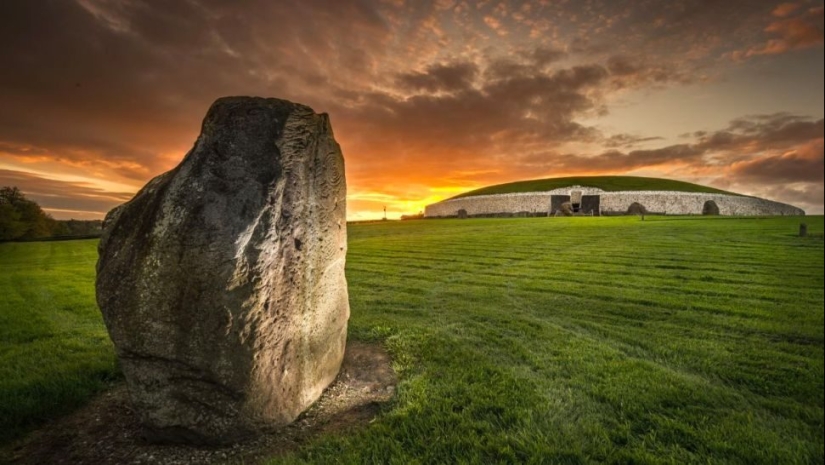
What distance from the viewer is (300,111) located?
560 centimetres

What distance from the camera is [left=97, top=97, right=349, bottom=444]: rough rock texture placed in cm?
433

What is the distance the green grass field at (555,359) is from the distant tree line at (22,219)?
468mm

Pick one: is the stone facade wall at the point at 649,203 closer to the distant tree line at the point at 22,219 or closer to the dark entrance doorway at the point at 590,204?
the dark entrance doorway at the point at 590,204

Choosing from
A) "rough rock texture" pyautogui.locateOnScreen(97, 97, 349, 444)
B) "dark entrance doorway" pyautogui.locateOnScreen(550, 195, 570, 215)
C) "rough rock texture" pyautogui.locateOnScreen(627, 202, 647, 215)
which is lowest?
"rough rock texture" pyautogui.locateOnScreen(97, 97, 349, 444)

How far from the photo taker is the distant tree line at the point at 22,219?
7086 millimetres

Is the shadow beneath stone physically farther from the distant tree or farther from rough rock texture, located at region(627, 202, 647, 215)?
rough rock texture, located at region(627, 202, 647, 215)

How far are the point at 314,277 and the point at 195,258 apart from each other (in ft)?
5.23

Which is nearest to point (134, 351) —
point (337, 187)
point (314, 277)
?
point (314, 277)

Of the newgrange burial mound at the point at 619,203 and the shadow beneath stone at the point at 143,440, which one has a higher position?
the newgrange burial mound at the point at 619,203

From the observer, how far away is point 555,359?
7.02 meters

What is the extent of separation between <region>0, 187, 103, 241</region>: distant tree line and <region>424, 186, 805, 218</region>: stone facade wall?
225ft

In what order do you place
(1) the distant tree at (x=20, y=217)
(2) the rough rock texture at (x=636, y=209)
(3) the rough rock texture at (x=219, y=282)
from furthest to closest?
(2) the rough rock texture at (x=636, y=209)
(1) the distant tree at (x=20, y=217)
(3) the rough rock texture at (x=219, y=282)

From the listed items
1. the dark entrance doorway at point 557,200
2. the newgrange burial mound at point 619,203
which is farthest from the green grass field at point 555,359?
the dark entrance doorway at point 557,200

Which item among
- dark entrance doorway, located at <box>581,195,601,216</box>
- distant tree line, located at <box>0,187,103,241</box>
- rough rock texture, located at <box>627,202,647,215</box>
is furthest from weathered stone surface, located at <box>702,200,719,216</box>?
distant tree line, located at <box>0,187,103,241</box>
